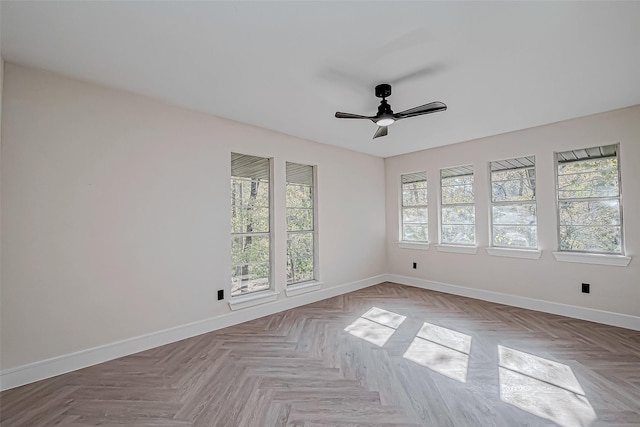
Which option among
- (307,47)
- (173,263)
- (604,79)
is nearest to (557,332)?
(604,79)

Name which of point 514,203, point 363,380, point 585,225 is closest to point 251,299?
point 363,380

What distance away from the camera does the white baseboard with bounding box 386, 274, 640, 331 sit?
336cm

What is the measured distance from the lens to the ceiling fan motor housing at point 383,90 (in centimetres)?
269

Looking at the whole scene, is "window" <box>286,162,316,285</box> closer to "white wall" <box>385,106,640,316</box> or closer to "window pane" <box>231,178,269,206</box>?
"window pane" <box>231,178,269,206</box>

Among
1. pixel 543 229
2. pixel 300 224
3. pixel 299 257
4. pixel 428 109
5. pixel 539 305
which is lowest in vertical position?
pixel 539 305

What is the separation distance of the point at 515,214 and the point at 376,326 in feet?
8.98

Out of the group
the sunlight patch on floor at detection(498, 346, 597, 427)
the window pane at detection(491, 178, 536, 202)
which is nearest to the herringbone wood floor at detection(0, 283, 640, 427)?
the sunlight patch on floor at detection(498, 346, 597, 427)

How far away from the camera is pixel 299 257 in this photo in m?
4.46

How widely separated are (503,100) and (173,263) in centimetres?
399

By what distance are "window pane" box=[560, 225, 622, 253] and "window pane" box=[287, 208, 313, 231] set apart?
3.51 m

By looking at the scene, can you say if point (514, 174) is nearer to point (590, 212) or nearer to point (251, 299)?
point (590, 212)

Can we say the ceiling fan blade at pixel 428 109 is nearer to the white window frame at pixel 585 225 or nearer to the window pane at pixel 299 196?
the window pane at pixel 299 196

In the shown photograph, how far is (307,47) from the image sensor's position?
Answer: 6.95ft

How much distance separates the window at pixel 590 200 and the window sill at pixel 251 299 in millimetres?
3972
